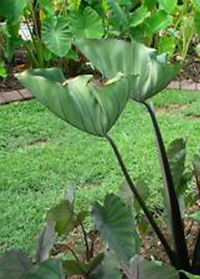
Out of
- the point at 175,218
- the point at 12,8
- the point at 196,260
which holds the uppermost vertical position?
the point at 12,8

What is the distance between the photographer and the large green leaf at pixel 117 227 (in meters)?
1.39

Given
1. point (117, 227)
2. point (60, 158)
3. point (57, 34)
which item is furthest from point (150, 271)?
point (57, 34)

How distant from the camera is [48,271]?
4.15 ft

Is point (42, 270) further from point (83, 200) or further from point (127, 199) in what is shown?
point (83, 200)

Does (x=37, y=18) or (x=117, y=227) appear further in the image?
(x=37, y=18)

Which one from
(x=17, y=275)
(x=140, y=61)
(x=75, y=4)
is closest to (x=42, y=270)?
(x=17, y=275)

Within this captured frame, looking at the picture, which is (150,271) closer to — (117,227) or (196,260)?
(117,227)

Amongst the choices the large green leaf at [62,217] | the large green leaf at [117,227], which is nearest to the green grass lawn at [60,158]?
the large green leaf at [62,217]

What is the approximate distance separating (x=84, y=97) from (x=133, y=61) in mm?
181

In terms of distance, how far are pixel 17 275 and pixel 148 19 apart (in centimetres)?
271

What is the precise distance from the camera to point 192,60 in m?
4.80

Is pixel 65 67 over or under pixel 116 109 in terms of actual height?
under

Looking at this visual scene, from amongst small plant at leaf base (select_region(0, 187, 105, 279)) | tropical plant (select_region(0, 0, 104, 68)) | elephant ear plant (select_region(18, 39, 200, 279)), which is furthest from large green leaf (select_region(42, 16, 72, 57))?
elephant ear plant (select_region(18, 39, 200, 279))

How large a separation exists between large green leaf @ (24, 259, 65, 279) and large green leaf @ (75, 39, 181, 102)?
0.40 meters
